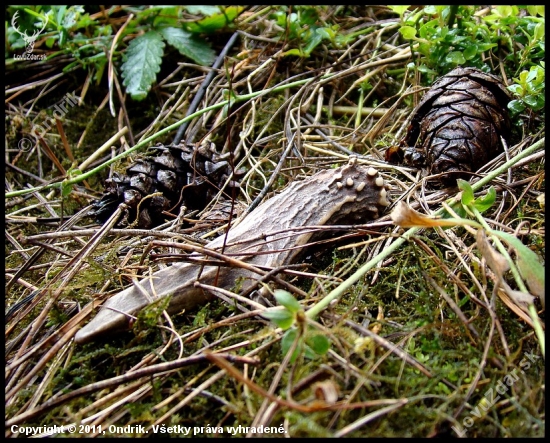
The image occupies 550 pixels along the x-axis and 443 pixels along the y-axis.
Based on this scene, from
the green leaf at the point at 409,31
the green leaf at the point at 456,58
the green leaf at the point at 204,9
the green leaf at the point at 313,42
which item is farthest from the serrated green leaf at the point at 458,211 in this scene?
the green leaf at the point at 204,9

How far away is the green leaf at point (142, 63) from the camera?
7.85 ft

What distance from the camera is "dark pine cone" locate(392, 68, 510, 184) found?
65.4 inches

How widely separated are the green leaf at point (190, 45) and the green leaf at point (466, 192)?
164 centimetres

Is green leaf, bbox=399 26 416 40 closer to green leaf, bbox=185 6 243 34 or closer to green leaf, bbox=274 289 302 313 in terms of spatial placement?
green leaf, bbox=185 6 243 34

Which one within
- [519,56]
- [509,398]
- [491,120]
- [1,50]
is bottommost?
[509,398]

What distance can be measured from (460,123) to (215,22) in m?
1.49

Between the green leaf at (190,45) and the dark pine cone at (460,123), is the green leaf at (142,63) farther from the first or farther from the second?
the dark pine cone at (460,123)

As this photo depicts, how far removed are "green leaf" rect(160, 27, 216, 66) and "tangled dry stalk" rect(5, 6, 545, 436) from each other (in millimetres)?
504

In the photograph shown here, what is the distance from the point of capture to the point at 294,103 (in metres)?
2.35

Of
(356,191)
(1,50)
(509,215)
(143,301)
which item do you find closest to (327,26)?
(356,191)

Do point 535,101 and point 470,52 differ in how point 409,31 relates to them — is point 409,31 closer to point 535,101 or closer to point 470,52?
point 470,52

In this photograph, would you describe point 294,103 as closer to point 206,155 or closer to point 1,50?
point 206,155

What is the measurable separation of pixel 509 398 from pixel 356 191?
0.73 m

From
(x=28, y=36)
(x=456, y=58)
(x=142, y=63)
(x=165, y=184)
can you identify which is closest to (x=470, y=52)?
(x=456, y=58)
